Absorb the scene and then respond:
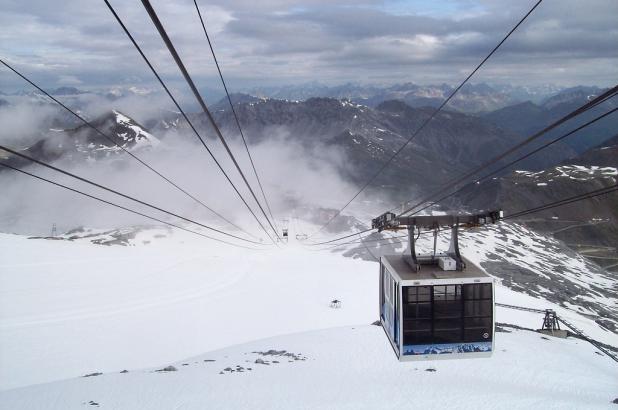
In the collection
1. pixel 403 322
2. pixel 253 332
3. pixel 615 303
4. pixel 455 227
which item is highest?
pixel 455 227

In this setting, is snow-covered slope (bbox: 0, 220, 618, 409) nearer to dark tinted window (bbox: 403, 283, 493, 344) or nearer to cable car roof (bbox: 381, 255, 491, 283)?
dark tinted window (bbox: 403, 283, 493, 344)

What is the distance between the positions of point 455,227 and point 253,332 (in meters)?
51.0

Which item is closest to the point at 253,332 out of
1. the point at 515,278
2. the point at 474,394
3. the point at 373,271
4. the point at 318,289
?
the point at 318,289

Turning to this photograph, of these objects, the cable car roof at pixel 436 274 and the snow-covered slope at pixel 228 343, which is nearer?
the cable car roof at pixel 436 274

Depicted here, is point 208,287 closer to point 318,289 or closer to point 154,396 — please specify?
point 318,289

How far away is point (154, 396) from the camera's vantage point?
1426 inches

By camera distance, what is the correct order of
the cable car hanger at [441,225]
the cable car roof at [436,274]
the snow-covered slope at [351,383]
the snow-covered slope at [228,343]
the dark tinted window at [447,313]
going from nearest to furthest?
the cable car roof at [436,274] → the dark tinted window at [447,313] → the cable car hanger at [441,225] → the snow-covered slope at [351,383] → the snow-covered slope at [228,343]

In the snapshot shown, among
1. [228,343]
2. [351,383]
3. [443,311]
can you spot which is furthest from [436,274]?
[228,343]

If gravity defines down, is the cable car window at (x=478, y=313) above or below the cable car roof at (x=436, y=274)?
below

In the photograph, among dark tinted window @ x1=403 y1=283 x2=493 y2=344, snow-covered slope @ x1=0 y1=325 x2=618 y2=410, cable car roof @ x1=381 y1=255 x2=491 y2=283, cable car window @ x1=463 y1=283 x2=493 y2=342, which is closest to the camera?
cable car roof @ x1=381 y1=255 x2=491 y2=283

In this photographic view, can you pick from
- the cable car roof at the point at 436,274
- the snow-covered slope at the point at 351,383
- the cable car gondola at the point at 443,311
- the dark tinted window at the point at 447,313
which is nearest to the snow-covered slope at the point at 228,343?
the snow-covered slope at the point at 351,383

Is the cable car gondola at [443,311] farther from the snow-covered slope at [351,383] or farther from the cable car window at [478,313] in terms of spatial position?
the snow-covered slope at [351,383]

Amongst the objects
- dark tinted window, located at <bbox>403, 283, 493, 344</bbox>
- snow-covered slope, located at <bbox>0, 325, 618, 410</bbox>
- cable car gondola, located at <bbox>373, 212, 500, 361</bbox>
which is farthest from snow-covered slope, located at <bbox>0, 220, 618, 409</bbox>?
dark tinted window, located at <bbox>403, 283, 493, 344</bbox>

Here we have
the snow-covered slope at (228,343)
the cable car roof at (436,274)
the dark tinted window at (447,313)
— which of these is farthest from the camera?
the snow-covered slope at (228,343)
